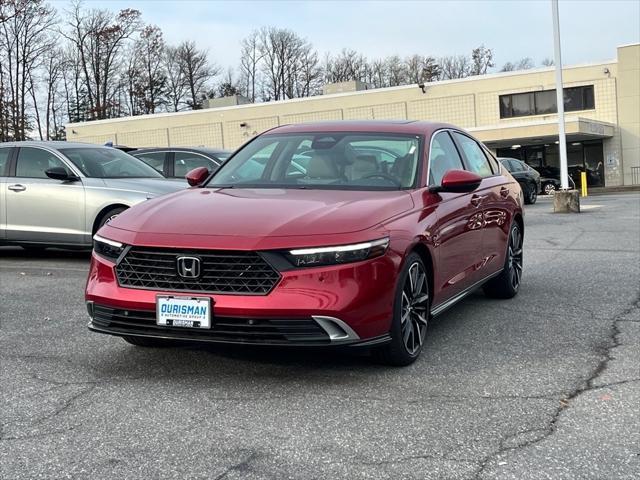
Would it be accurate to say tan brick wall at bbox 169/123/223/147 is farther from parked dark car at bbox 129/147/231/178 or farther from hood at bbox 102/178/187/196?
hood at bbox 102/178/187/196

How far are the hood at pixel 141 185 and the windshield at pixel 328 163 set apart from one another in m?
3.55

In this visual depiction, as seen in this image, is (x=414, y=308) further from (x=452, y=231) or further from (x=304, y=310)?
(x=304, y=310)

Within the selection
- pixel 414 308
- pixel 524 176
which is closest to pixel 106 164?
pixel 414 308

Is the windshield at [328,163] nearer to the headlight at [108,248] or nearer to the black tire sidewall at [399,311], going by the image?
the black tire sidewall at [399,311]

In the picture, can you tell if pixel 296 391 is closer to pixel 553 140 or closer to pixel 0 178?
pixel 0 178

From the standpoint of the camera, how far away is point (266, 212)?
14.1 ft

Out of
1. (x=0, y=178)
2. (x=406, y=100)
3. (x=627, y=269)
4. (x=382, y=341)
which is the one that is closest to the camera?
(x=382, y=341)

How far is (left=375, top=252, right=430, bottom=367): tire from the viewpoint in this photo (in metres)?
4.29

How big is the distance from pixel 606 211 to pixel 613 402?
15.1 metres

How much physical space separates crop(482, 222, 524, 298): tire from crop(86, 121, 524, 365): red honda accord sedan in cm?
→ 138

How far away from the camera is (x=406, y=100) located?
4197cm

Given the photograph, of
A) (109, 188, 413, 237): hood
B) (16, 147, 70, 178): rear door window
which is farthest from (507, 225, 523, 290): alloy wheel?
(16, 147, 70, 178): rear door window

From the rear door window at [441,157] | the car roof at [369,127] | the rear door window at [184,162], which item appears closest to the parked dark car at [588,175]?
the rear door window at [184,162]

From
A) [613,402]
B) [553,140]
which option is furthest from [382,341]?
[553,140]
